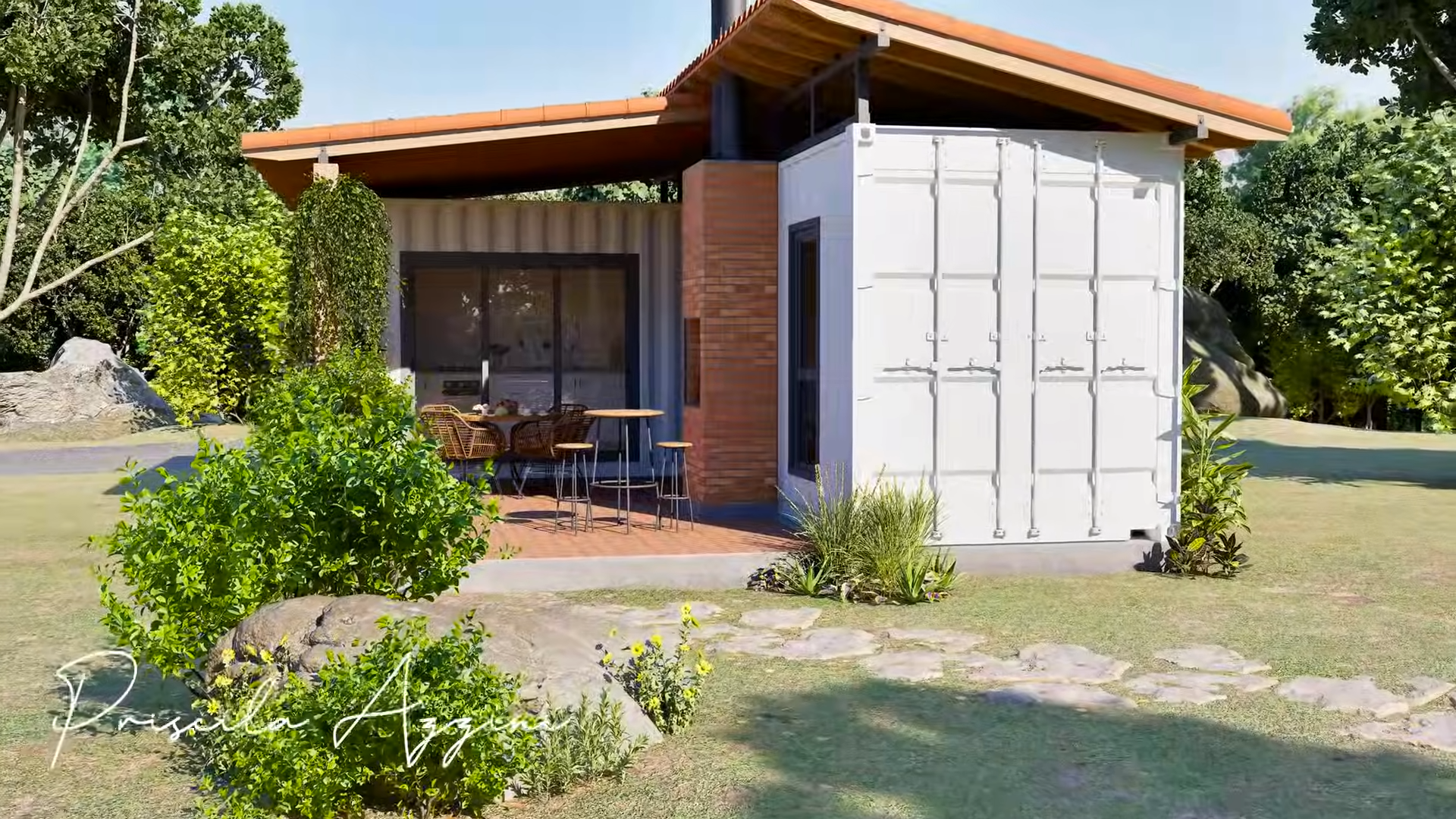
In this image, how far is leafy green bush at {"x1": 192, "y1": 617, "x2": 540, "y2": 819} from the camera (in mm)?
4562

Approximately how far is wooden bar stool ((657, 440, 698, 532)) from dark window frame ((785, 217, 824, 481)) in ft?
2.69

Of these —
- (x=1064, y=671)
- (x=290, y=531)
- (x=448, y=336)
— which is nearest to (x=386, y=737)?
(x=290, y=531)

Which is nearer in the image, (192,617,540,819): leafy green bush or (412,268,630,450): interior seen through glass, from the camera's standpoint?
(192,617,540,819): leafy green bush

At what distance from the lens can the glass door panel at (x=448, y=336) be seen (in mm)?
14344

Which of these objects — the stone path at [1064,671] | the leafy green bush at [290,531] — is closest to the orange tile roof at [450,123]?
the stone path at [1064,671]

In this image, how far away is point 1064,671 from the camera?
275 inches

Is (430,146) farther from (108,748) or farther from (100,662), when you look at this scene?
(108,748)

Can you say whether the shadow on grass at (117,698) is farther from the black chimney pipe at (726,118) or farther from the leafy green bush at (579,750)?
the black chimney pipe at (726,118)

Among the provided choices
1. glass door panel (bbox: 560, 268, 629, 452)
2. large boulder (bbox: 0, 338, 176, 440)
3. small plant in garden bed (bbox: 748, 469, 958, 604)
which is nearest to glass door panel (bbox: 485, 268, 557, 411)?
glass door panel (bbox: 560, 268, 629, 452)

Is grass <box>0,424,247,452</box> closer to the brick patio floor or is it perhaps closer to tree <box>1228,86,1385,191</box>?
the brick patio floor

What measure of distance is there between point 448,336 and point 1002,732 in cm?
984

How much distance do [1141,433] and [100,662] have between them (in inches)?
263

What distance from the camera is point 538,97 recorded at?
48.5 metres
